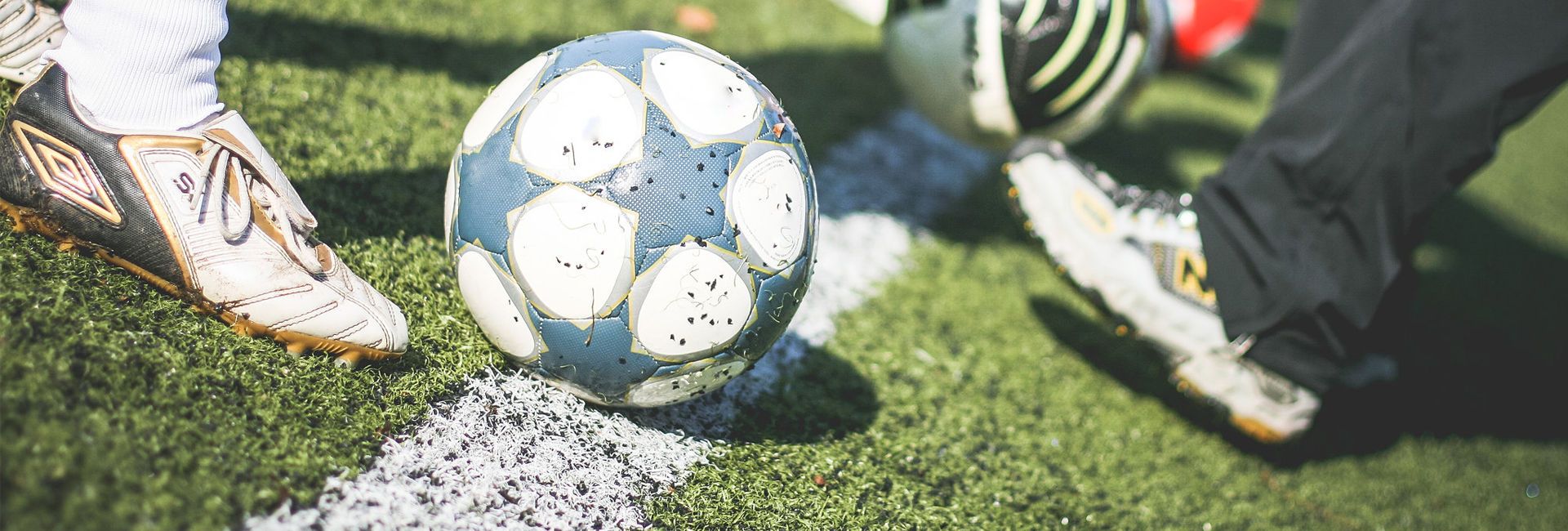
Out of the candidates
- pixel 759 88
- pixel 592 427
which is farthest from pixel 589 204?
pixel 592 427

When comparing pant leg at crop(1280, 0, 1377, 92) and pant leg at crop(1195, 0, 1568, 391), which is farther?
pant leg at crop(1280, 0, 1377, 92)

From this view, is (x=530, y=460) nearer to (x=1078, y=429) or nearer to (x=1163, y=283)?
(x=1078, y=429)

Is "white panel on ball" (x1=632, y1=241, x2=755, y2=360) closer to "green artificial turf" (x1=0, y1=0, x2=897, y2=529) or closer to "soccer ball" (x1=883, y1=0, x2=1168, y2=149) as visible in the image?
"green artificial turf" (x1=0, y1=0, x2=897, y2=529)

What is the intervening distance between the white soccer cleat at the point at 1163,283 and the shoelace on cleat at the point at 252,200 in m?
1.98

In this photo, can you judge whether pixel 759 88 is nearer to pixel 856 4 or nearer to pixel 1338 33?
pixel 1338 33

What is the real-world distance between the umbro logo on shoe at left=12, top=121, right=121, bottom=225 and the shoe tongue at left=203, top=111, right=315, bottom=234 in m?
0.19

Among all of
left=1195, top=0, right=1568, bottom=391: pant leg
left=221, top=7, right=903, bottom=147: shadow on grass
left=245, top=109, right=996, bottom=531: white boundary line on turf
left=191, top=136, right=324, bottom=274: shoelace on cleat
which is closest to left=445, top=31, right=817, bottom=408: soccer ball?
left=245, top=109, right=996, bottom=531: white boundary line on turf

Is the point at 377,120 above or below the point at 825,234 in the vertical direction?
above

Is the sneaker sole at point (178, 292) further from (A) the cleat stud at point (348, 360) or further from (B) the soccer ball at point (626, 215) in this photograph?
(B) the soccer ball at point (626, 215)

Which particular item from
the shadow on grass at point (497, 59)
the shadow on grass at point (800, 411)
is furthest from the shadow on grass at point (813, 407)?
the shadow on grass at point (497, 59)

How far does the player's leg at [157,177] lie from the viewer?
4.84ft

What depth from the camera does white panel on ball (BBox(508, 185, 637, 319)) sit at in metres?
1.50

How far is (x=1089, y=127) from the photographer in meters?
3.15

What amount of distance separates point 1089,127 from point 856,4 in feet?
6.47
